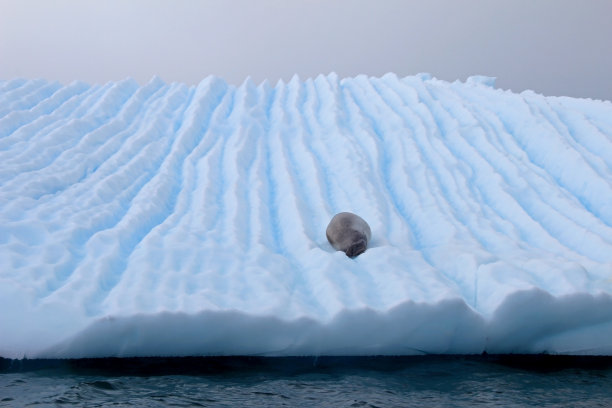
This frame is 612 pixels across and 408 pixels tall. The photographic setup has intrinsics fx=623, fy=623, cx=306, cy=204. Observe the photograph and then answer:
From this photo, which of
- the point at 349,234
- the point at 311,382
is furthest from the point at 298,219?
the point at 311,382

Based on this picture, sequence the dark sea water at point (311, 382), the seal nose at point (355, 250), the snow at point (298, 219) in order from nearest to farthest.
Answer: the dark sea water at point (311, 382) → the snow at point (298, 219) → the seal nose at point (355, 250)

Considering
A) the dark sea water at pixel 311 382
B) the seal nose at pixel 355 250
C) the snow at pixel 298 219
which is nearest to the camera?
the dark sea water at pixel 311 382

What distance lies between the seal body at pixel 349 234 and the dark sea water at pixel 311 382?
0.77m

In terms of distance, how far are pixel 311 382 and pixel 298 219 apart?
1508 millimetres

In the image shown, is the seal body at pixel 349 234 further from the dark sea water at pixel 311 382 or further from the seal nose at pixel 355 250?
the dark sea water at pixel 311 382

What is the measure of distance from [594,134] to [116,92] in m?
4.63

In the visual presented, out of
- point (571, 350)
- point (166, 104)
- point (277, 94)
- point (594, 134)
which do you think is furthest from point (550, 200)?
point (166, 104)

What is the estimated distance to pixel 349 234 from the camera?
3.42 metres

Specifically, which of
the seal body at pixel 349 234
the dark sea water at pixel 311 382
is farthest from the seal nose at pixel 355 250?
the dark sea water at pixel 311 382

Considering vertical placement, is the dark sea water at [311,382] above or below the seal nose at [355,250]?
below

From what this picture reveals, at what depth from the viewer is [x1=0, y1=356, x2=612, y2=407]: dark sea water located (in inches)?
89.4

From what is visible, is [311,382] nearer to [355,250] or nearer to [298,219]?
[355,250]

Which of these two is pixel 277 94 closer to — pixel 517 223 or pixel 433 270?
pixel 517 223

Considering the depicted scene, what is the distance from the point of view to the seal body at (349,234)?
11.1 feet
